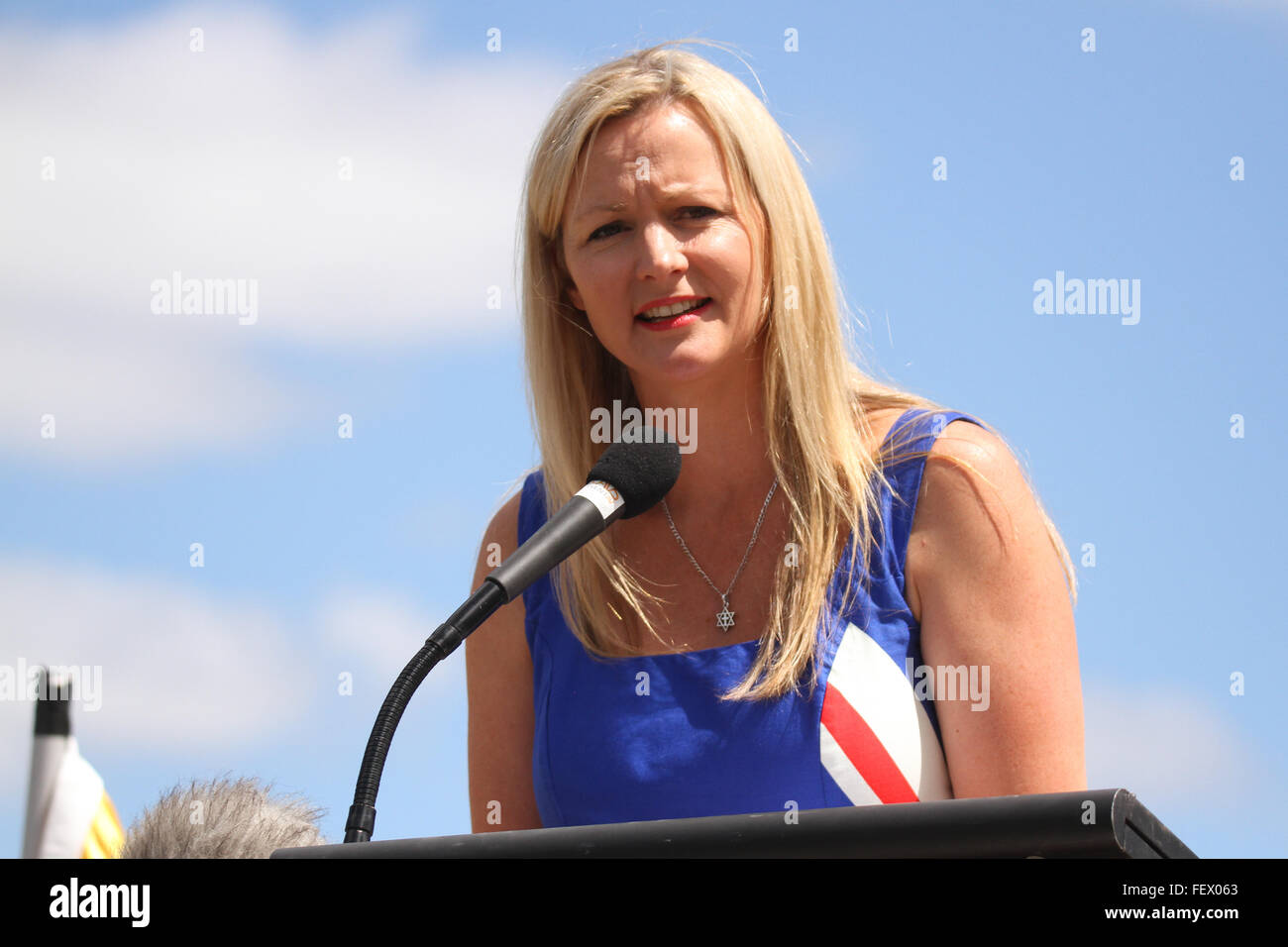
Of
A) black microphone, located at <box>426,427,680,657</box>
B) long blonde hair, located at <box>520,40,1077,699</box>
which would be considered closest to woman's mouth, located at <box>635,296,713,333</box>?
long blonde hair, located at <box>520,40,1077,699</box>

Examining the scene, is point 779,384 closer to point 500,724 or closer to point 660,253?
point 660,253

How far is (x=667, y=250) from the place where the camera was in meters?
3.21

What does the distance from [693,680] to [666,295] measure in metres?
0.84

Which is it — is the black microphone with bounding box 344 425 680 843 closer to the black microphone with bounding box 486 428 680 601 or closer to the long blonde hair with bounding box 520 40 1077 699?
the black microphone with bounding box 486 428 680 601

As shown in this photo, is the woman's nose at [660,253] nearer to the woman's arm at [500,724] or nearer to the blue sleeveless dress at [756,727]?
the blue sleeveless dress at [756,727]

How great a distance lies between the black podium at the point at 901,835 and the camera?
51.8 inches

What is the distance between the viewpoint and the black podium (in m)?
1.31

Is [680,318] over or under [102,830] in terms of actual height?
over

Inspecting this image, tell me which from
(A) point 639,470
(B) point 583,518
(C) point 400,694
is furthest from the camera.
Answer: (A) point 639,470

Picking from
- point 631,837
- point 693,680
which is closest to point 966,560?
point 693,680

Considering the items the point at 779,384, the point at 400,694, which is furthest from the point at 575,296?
the point at 400,694

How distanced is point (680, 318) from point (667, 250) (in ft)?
0.50

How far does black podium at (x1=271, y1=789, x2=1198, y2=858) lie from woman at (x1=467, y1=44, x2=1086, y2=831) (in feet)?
4.90
